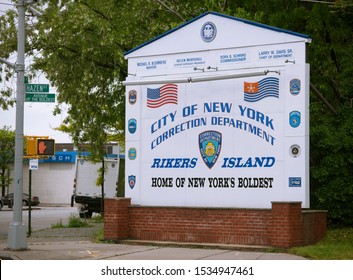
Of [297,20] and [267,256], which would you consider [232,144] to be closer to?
[267,256]

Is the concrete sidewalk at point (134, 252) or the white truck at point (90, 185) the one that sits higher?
the white truck at point (90, 185)

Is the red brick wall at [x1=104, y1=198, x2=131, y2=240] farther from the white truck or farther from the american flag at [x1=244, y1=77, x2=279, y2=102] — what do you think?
the white truck

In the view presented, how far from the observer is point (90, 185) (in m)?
39.0

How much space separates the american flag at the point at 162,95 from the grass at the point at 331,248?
5519 mm

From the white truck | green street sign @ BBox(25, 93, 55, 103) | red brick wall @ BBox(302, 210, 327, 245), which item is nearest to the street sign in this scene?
green street sign @ BBox(25, 93, 55, 103)

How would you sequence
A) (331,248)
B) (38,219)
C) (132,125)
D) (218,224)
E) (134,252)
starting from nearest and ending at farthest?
1. (331,248)
2. (134,252)
3. (218,224)
4. (132,125)
5. (38,219)

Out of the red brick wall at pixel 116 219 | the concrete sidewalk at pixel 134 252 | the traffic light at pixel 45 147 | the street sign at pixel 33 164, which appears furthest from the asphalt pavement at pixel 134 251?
the street sign at pixel 33 164

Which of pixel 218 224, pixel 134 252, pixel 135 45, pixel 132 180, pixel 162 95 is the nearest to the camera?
pixel 134 252

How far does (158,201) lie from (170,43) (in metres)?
4.47

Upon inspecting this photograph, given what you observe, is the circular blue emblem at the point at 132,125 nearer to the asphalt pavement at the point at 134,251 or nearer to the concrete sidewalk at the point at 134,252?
the asphalt pavement at the point at 134,251

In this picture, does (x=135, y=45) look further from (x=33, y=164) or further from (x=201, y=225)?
(x=201, y=225)

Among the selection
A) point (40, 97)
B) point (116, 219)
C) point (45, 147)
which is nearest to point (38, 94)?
point (40, 97)

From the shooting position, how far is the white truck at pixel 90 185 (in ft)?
126

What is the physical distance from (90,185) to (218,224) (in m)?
21.3
